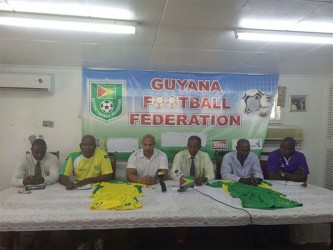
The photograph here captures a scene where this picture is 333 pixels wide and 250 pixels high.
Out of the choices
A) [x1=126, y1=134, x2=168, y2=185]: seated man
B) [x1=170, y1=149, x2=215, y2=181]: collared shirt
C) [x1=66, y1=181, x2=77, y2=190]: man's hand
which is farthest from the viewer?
[x1=170, y1=149, x2=215, y2=181]: collared shirt

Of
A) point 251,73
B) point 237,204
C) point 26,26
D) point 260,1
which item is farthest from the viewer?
point 251,73

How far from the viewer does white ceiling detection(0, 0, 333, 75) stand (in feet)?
6.60

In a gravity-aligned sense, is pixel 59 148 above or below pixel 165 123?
below

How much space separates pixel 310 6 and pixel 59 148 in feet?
12.6

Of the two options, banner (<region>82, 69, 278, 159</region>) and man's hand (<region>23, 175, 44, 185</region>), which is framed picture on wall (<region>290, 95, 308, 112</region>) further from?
man's hand (<region>23, 175, 44, 185</region>)

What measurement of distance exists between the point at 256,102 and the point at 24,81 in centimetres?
→ 382

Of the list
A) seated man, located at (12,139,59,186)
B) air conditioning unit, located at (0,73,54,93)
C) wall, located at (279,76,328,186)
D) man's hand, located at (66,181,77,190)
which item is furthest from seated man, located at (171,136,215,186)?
air conditioning unit, located at (0,73,54,93)

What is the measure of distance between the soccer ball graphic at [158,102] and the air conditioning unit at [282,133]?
195 centimetres

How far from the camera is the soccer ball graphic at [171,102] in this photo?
13.6ft

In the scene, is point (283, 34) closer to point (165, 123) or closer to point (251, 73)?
point (251, 73)

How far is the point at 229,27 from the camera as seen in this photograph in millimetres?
2414

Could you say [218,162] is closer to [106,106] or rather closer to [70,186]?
[106,106]

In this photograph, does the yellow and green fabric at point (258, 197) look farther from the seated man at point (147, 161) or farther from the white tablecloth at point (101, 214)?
the seated man at point (147, 161)

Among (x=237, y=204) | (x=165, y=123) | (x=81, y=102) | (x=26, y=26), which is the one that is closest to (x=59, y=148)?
(x=81, y=102)
